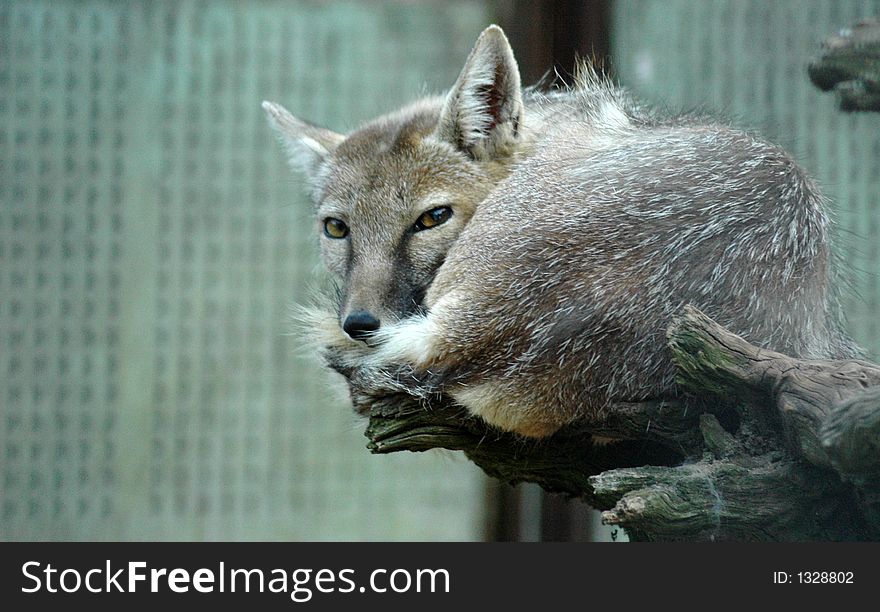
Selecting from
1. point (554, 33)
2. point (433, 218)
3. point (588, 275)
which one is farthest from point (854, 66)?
point (554, 33)

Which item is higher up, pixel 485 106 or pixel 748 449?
pixel 485 106

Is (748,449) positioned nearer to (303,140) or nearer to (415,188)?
(415,188)

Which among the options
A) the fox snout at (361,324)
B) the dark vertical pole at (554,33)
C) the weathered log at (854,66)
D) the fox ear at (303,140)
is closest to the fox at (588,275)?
the fox snout at (361,324)

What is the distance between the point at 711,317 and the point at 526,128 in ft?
2.33

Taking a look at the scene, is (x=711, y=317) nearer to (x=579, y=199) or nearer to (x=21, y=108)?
(x=579, y=199)

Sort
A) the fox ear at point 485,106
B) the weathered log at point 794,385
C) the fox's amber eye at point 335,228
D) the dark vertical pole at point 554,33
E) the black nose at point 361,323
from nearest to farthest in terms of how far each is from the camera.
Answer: the weathered log at point 794,385
the black nose at point 361,323
the fox ear at point 485,106
the fox's amber eye at point 335,228
the dark vertical pole at point 554,33

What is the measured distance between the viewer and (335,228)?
2016 mm

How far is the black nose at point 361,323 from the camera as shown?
1.72 m

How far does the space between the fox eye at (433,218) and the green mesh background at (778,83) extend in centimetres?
70

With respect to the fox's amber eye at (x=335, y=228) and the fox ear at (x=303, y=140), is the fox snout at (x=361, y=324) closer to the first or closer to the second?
the fox's amber eye at (x=335, y=228)

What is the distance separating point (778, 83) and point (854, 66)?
90 cm

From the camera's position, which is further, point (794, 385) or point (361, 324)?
point (361, 324)

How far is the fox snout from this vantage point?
172 cm

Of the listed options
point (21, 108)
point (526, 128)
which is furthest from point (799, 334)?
point (21, 108)
